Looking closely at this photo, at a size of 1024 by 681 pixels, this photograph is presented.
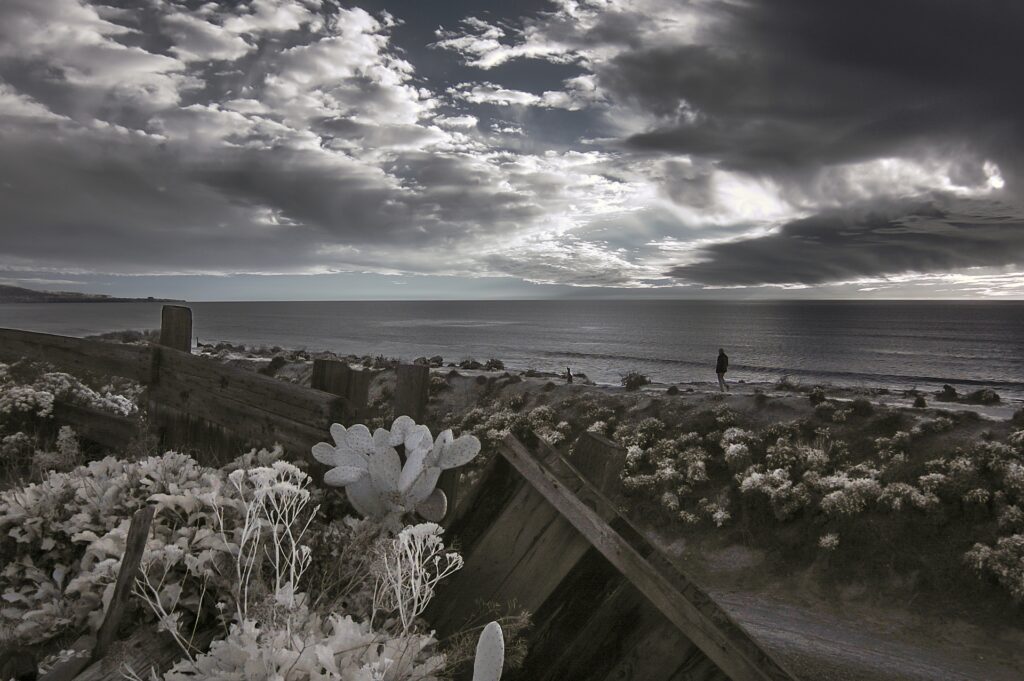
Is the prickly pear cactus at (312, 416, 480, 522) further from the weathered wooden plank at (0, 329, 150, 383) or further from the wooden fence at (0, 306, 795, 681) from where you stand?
the weathered wooden plank at (0, 329, 150, 383)

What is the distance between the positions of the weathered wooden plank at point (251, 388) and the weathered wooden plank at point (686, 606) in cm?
203

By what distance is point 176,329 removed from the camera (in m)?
5.68

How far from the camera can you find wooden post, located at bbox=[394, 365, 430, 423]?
13.0ft

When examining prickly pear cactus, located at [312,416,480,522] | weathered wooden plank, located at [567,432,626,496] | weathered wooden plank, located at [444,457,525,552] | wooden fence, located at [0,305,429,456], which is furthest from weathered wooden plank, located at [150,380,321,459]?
weathered wooden plank, located at [567,432,626,496]

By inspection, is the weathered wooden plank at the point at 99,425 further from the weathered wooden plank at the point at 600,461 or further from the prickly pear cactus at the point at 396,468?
the weathered wooden plank at the point at 600,461

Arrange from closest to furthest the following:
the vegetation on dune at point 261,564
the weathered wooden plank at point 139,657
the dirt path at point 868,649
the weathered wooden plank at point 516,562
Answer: the vegetation on dune at point 261,564
the weathered wooden plank at point 139,657
the weathered wooden plank at point 516,562
the dirt path at point 868,649

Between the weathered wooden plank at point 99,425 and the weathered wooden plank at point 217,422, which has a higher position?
the weathered wooden plank at point 217,422

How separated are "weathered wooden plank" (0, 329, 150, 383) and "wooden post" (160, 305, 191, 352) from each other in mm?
203

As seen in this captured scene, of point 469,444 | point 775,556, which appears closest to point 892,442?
point 775,556

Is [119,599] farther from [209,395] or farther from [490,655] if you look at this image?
[209,395]

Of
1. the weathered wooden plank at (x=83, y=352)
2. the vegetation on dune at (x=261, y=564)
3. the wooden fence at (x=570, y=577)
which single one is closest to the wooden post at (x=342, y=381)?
the wooden fence at (x=570, y=577)

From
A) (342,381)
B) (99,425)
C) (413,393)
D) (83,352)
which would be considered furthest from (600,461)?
(83,352)

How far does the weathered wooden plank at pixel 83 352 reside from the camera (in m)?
5.69

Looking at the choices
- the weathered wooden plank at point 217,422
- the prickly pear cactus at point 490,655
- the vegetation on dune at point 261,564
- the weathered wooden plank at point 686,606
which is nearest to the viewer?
the prickly pear cactus at point 490,655
